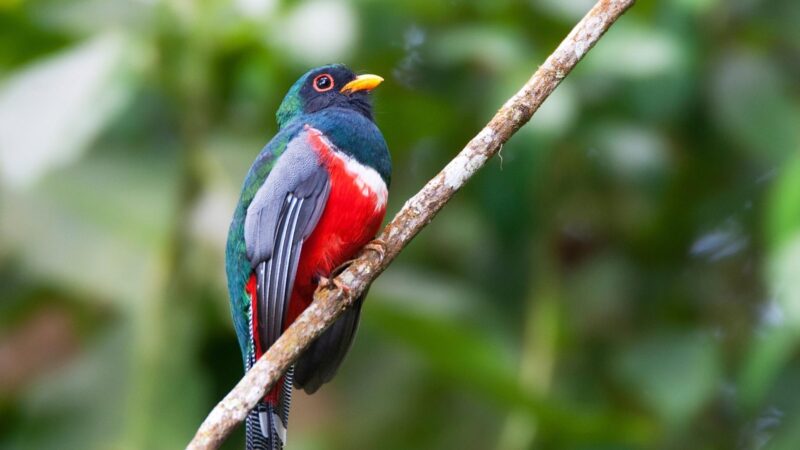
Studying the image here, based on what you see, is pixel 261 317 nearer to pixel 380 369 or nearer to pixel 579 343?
pixel 380 369

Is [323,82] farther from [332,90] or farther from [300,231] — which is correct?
[300,231]

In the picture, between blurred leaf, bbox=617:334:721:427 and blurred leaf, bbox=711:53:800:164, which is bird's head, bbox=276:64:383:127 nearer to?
blurred leaf, bbox=617:334:721:427

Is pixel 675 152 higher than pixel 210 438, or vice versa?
pixel 675 152

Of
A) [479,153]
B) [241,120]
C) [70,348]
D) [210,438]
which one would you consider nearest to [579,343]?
[241,120]

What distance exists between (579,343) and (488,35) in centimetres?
141

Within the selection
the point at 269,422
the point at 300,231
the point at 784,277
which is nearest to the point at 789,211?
the point at 784,277

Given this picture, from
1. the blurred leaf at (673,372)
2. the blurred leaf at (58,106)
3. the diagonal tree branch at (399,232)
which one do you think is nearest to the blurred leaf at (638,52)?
the blurred leaf at (673,372)

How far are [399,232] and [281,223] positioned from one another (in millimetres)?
383

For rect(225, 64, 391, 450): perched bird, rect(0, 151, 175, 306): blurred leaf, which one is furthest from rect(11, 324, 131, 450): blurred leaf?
rect(225, 64, 391, 450): perched bird

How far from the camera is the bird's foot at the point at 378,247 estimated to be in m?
3.28

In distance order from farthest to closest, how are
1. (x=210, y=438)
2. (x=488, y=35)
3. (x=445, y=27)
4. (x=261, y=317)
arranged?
(x=445, y=27) < (x=488, y=35) < (x=261, y=317) < (x=210, y=438)

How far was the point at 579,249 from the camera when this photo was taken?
19.4 feet

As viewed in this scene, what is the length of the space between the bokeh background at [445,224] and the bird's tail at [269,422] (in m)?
1.34

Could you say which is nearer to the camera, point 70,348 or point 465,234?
point 70,348
